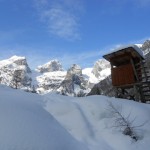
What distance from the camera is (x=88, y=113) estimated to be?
1085cm

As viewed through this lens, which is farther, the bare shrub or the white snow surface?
the bare shrub

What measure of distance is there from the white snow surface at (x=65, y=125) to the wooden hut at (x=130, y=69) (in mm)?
6560

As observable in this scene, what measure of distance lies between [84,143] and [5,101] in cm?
258

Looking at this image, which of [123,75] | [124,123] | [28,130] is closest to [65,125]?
[124,123]

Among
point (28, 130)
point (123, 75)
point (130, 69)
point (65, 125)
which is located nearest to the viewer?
point (28, 130)

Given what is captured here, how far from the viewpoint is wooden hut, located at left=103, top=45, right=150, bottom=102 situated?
18297 millimetres

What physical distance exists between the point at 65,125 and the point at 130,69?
9997mm

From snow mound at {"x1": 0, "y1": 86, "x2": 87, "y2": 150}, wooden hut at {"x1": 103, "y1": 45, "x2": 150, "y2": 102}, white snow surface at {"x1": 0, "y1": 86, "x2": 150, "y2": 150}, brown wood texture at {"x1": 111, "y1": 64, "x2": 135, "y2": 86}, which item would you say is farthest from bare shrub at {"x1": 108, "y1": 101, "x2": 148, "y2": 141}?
brown wood texture at {"x1": 111, "y1": 64, "x2": 135, "y2": 86}

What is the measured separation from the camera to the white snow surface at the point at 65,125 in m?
6.90

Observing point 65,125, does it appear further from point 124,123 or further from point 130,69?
point 130,69

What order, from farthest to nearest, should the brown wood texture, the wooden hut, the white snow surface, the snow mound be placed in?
the brown wood texture
the wooden hut
the white snow surface
the snow mound

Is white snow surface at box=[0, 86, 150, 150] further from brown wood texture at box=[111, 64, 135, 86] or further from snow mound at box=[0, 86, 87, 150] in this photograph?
brown wood texture at box=[111, 64, 135, 86]

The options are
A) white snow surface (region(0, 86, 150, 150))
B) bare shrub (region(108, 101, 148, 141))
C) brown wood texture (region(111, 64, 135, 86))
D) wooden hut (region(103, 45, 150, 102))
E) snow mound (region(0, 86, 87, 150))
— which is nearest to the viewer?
snow mound (region(0, 86, 87, 150))

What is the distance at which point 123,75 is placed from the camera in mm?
18953
